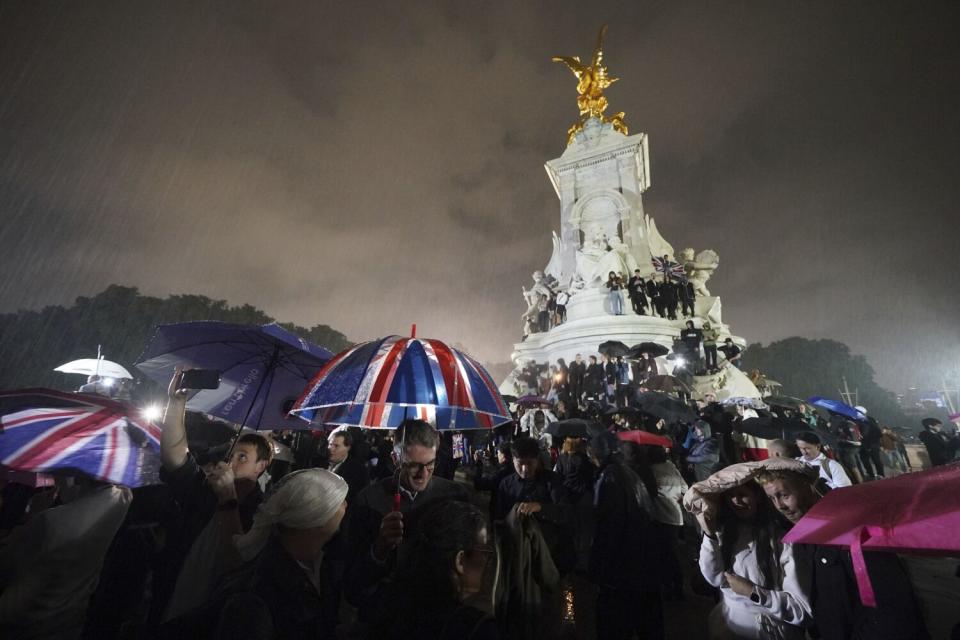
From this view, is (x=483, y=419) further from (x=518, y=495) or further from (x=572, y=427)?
(x=572, y=427)

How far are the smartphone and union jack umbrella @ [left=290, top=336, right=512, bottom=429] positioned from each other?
0.51m

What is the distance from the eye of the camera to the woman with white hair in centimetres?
134

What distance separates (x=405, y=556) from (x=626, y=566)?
90.5 inches

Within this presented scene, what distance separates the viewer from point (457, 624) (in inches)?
49.0

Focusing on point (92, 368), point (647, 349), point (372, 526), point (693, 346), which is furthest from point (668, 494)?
point (693, 346)

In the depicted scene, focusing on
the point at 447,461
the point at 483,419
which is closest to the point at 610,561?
the point at 483,419

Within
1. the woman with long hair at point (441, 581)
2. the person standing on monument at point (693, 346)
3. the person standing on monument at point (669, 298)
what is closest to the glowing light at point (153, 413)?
the woman with long hair at point (441, 581)

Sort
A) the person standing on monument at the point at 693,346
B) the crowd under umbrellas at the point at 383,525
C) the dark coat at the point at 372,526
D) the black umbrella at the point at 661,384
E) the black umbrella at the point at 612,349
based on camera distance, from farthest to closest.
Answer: the person standing on monument at the point at 693,346
the black umbrella at the point at 612,349
the black umbrella at the point at 661,384
the dark coat at the point at 372,526
the crowd under umbrellas at the point at 383,525

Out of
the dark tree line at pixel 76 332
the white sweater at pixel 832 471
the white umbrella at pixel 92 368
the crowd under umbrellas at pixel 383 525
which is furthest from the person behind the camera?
the dark tree line at pixel 76 332

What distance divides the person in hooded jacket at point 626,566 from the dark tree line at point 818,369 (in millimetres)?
60814

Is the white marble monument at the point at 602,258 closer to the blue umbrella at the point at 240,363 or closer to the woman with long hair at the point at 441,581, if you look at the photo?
the blue umbrella at the point at 240,363

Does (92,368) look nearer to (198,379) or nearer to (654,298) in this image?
(198,379)

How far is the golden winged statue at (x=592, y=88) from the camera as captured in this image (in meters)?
29.3

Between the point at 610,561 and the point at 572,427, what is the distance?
2845 mm
